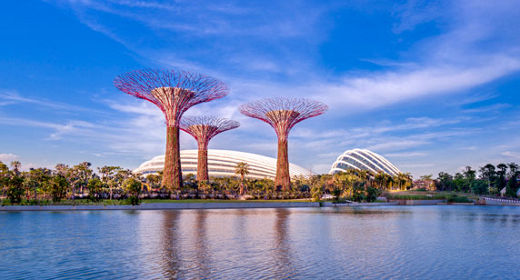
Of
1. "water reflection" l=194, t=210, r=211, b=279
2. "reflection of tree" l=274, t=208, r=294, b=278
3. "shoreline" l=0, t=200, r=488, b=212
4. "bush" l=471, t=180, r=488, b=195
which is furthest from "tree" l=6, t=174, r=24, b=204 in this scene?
"bush" l=471, t=180, r=488, b=195

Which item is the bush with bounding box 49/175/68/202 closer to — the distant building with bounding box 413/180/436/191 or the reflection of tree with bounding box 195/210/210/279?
the reflection of tree with bounding box 195/210/210/279

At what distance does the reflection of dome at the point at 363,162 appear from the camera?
17210cm

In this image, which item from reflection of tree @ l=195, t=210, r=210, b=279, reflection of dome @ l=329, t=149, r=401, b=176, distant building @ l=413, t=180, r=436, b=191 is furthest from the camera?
reflection of dome @ l=329, t=149, r=401, b=176

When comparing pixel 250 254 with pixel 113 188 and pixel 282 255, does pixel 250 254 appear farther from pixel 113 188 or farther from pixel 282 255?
pixel 113 188

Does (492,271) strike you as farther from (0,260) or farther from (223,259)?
(0,260)

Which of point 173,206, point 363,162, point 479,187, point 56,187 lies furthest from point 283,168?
point 363,162

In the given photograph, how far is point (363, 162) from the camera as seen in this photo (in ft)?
574

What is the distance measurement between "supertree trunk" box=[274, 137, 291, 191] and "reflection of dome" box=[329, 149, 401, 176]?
8907cm

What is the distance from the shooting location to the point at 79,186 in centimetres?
7694

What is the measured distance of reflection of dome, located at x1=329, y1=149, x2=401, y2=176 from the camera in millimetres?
172100

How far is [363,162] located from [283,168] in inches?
3809

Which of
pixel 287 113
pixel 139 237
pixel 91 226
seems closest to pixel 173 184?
pixel 287 113

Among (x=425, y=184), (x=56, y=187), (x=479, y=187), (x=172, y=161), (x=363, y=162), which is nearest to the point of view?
(x=56, y=187)

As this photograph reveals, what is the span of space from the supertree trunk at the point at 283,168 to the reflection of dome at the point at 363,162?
8907 centimetres
